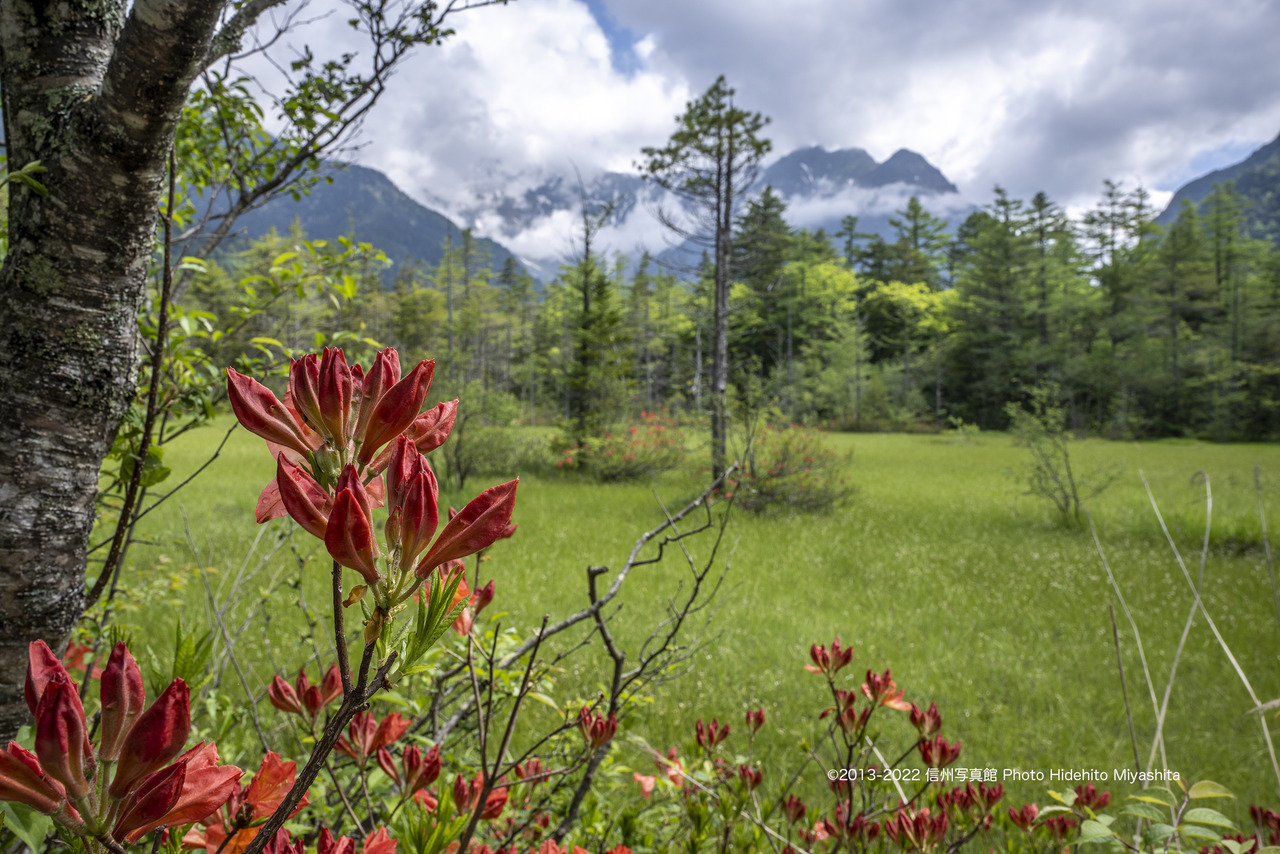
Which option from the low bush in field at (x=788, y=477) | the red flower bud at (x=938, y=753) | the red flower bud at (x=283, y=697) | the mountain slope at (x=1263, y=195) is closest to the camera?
the red flower bud at (x=283, y=697)

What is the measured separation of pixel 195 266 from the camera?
49.1 inches

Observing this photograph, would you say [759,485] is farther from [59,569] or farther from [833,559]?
[59,569]

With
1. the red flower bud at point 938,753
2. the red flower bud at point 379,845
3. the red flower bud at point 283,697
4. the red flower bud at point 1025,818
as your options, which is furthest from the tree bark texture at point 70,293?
the red flower bud at point 1025,818

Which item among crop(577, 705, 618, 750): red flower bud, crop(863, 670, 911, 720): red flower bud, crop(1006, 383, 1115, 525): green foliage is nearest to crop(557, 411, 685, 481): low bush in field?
crop(1006, 383, 1115, 525): green foliage

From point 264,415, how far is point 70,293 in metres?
0.77

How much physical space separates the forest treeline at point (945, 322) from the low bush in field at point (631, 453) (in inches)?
→ 98.6

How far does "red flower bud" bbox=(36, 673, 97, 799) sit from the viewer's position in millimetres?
283

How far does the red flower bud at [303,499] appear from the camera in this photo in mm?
335

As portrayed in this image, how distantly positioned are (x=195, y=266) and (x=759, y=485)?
7983mm

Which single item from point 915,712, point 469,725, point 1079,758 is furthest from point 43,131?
point 1079,758

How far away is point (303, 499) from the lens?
342 millimetres

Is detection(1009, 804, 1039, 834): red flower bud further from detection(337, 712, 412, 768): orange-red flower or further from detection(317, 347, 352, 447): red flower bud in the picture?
detection(317, 347, 352, 447): red flower bud

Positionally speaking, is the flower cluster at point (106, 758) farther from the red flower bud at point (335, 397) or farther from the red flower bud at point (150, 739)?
the red flower bud at point (335, 397)

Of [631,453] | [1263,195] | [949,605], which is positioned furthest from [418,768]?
[1263,195]
